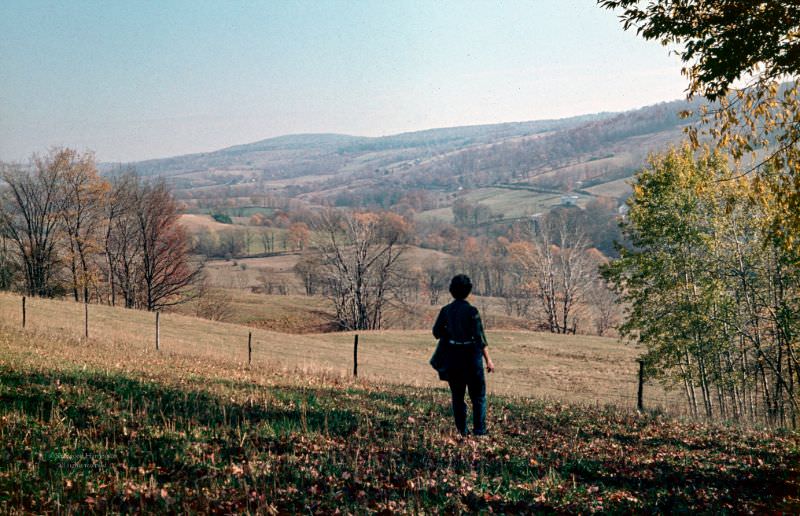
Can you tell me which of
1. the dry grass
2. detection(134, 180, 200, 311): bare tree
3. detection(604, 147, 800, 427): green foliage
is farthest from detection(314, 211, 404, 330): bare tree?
detection(604, 147, 800, 427): green foliage

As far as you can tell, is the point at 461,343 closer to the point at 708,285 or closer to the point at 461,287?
the point at 461,287

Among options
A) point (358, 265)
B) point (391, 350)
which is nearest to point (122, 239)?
point (358, 265)

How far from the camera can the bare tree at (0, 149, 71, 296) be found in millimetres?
58250

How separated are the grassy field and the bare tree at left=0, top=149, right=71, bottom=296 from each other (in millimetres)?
54901

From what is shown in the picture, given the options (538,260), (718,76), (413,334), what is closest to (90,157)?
(413,334)

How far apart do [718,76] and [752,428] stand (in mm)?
8886

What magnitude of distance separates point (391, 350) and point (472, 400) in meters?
37.2

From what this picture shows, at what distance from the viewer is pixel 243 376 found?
13.9 meters

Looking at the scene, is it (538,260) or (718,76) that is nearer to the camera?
(718,76)

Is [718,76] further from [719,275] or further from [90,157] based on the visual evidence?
[90,157]

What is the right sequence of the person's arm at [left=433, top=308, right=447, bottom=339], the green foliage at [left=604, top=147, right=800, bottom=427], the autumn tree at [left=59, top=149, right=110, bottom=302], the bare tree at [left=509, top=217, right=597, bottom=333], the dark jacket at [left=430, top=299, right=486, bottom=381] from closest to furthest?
the dark jacket at [left=430, top=299, right=486, bottom=381] < the person's arm at [left=433, top=308, right=447, bottom=339] < the green foliage at [left=604, top=147, right=800, bottom=427] < the autumn tree at [left=59, top=149, right=110, bottom=302] < the bare tree at [left=509, top=217, right=597, bottom=333]

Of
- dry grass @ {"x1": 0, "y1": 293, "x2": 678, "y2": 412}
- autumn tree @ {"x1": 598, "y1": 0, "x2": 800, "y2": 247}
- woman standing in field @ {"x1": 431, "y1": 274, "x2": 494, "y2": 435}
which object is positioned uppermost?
autumn tree @ {"x1": 598, "y1": 0, "x2": 800, "y2": 247}

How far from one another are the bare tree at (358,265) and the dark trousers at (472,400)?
60.3m

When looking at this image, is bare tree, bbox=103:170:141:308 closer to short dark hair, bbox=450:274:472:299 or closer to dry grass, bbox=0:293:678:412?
dry grass, bbox=0:293:678:412
